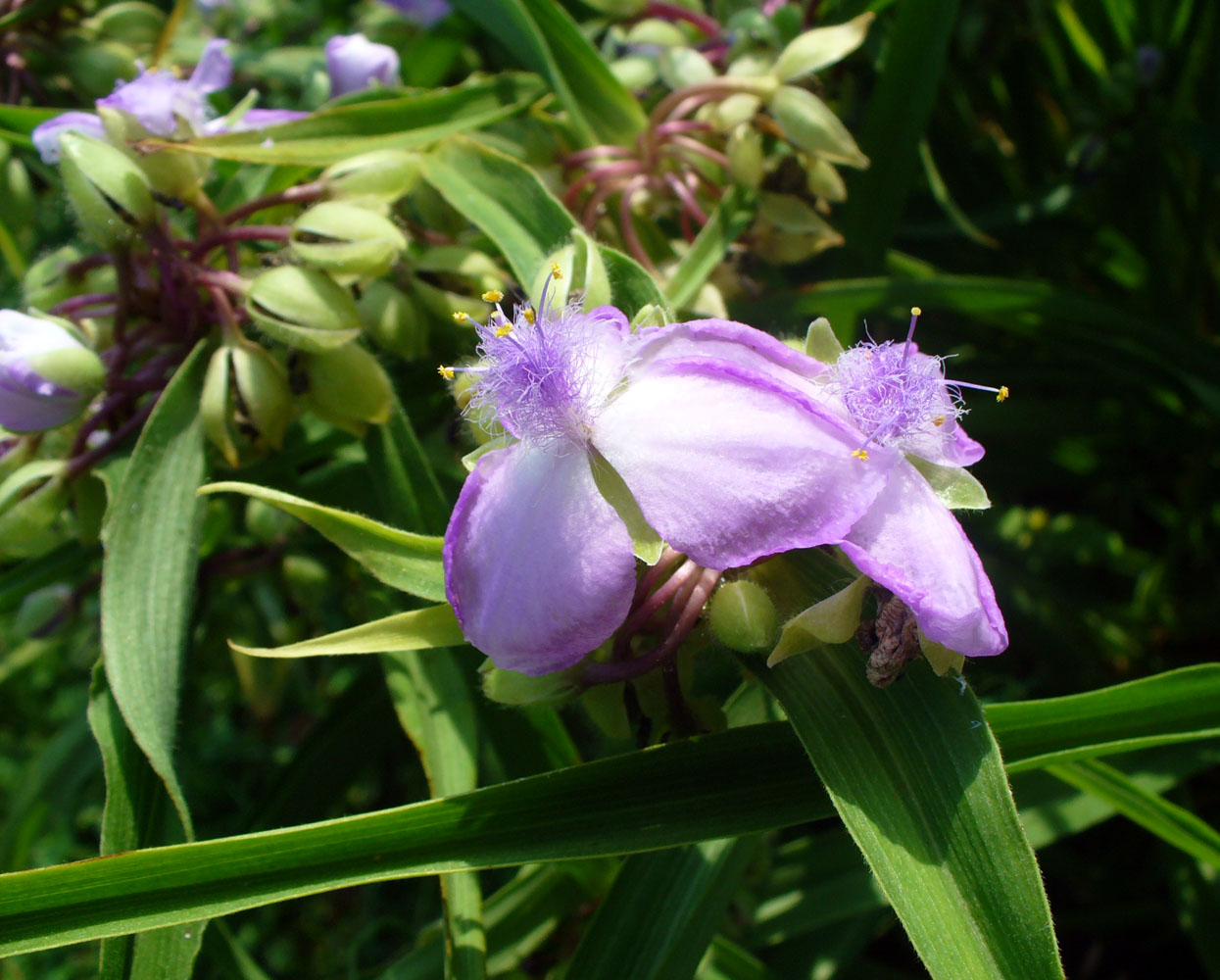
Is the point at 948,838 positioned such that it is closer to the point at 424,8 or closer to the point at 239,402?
the point at 239,402

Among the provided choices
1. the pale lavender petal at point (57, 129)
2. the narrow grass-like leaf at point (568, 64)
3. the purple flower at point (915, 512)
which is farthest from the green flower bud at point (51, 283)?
the purple flower at point (915, 512)

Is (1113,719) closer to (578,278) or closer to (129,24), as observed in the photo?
(578,278)

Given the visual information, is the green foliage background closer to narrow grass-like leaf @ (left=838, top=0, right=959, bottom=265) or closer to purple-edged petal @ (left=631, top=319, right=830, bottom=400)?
narrow grass-like leaf @ (left=838, top=0, right=959, bottom=265)

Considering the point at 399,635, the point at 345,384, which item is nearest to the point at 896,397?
the point at 399,635

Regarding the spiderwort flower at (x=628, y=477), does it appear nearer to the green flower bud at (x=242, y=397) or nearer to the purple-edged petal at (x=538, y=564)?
the purple-edged petal at (x=538, y=564)

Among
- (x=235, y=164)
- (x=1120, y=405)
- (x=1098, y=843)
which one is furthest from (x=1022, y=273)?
(x=235, y=164)
